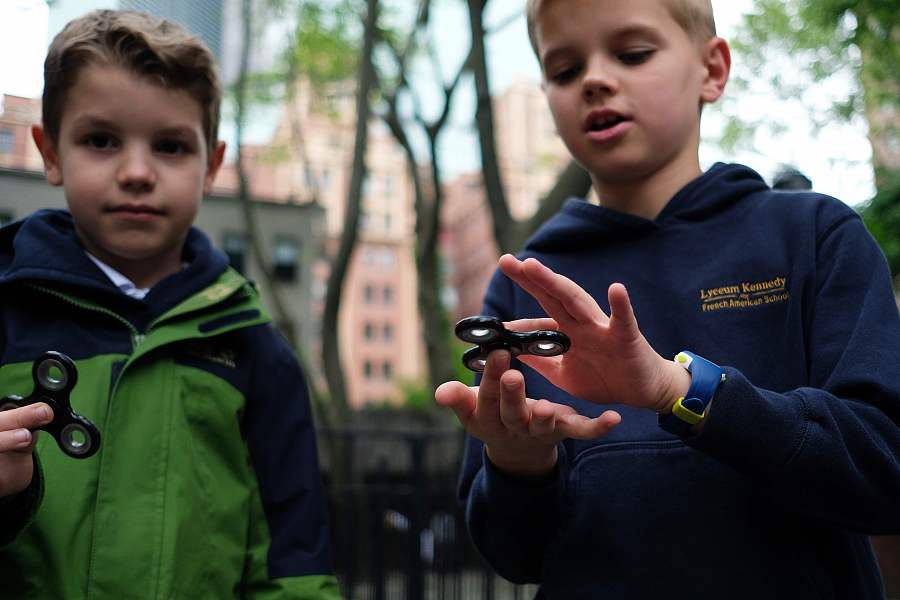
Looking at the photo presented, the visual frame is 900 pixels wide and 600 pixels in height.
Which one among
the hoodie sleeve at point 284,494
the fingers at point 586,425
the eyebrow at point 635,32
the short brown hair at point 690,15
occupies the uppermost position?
the short brown hair at point 690,15

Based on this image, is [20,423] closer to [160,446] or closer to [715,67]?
[160,446]

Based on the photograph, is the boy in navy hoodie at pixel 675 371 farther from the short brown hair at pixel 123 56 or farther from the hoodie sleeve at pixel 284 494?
the short brown hair at pixel 123 56

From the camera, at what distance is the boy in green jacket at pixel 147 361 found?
165 cm

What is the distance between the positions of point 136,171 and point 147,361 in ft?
1.37

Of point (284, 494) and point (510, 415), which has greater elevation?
point (510, 415)

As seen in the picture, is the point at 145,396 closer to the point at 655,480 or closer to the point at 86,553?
the point at 86,553

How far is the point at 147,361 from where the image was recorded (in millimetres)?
1791

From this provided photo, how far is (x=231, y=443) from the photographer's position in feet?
6.07

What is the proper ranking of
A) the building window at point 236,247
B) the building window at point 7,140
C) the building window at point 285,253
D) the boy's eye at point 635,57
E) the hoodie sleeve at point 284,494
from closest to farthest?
1. the boy's eye at point 635,57
2. the hoodie sleeve at point 284,494
3. the building window at point 7,140
4. the building window at point 236,247
5. the building window at point 285,253

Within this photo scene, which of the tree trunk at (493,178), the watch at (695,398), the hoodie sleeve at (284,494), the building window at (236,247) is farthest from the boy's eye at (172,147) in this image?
the building window at (236,247)

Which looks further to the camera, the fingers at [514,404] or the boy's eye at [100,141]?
the boy's eye at [100,141]

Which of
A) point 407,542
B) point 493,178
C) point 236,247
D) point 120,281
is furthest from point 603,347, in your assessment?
point 236,247

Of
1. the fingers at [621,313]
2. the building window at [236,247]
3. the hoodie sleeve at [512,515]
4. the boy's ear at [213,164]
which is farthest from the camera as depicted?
the building window at [236,247]

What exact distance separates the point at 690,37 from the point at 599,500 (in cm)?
92
